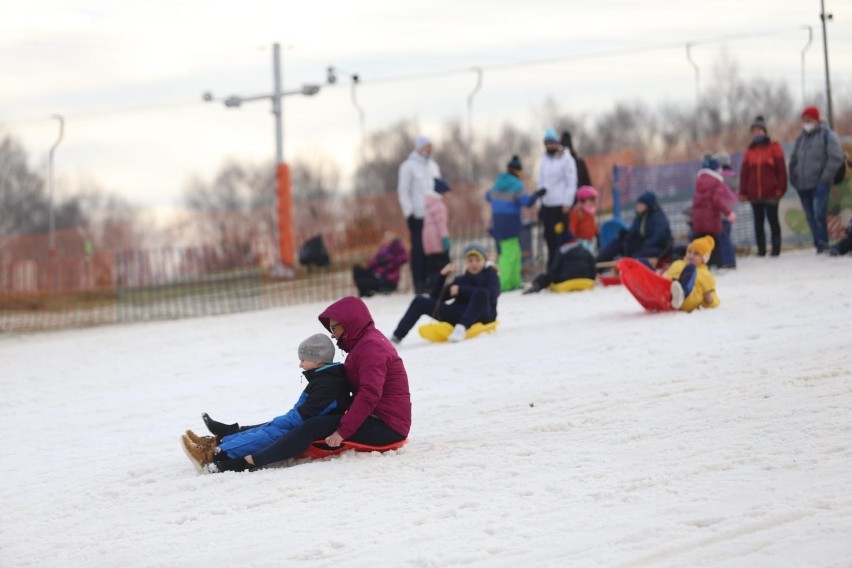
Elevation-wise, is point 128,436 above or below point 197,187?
below

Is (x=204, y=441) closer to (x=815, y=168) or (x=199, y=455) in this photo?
(x=199, y=455)

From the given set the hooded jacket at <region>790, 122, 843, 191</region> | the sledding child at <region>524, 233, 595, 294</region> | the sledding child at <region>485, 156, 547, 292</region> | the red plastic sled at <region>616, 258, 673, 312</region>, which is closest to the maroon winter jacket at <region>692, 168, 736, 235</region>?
the hooded jacket at <region>790, 122, 843, 191</region>

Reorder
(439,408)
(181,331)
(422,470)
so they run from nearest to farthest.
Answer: (422,470), (439,408), (181,331)

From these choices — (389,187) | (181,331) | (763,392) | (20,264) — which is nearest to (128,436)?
(763,392)

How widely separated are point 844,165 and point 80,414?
36.8 feet

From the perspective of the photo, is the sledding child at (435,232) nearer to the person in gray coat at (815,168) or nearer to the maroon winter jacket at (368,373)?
the person in gray coat at (815,168)

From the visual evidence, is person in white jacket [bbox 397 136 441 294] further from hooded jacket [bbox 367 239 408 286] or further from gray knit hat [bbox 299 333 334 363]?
gray knit hat [bbox 299 333 334 363]

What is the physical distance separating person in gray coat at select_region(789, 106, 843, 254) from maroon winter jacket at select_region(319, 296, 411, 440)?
11.4 m

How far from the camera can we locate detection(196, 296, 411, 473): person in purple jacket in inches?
314

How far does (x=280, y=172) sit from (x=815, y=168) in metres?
12.4

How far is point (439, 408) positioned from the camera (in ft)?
32.3

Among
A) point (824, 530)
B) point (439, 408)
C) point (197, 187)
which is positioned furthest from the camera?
point (197, 187)

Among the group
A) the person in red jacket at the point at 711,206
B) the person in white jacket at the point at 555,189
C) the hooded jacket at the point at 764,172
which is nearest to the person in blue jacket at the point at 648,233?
the person in red jacket at the point at 711,206

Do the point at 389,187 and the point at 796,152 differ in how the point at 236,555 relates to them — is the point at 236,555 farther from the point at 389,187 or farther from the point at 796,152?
the point at 389,187
